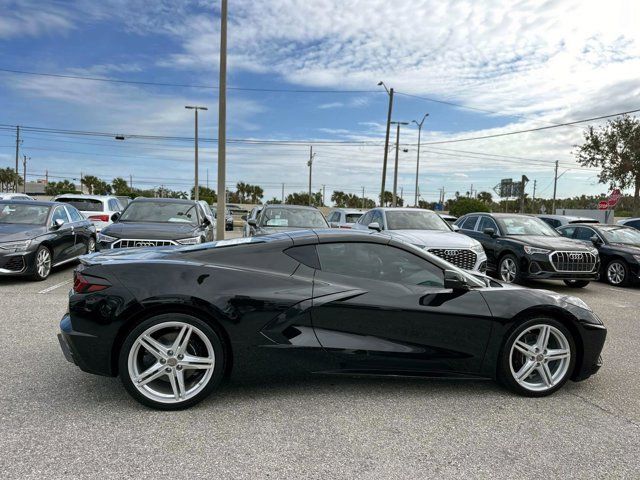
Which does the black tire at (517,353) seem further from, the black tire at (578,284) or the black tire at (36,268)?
the black tire at (36,268)

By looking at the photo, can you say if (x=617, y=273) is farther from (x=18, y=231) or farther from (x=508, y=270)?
(x=18, y=231)

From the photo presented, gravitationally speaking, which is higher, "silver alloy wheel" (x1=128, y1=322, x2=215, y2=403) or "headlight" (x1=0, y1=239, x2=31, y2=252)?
"headlight" (x1=0, y1=239, x2=31, y2=252)

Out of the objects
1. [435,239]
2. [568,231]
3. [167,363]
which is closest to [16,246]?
[167,363]

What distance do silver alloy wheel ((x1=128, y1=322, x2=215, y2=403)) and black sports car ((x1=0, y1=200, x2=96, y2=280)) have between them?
19.4 ft

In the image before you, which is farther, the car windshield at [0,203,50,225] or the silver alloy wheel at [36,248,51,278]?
the car windshield at [0,203,50,225]

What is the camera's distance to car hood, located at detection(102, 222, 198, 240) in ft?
25.6

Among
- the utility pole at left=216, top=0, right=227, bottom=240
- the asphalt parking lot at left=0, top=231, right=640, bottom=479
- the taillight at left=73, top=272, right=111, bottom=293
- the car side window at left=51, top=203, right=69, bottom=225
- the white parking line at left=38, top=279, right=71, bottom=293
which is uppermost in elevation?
the utility pole at left=216, top=0, right=227, bottom=240

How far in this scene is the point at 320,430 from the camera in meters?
3.05

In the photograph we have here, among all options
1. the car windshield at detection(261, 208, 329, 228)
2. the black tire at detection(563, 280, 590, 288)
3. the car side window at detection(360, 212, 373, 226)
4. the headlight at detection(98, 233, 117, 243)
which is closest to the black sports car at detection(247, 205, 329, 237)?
the car windshield at detection(261, 208, 329, 228)

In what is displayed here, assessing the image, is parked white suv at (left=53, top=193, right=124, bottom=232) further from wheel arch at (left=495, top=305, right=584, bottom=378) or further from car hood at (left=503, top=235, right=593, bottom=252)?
wheel arch at (left=495, top=305, right=584, bottom=378)

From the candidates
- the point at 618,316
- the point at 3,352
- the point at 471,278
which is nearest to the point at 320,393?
the point at 471,278

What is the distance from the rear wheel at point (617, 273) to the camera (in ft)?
33.2

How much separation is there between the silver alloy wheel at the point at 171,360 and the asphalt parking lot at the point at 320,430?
0.54 ft

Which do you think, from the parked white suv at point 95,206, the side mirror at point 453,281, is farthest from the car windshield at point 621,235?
the parked white suv at point 95,206
